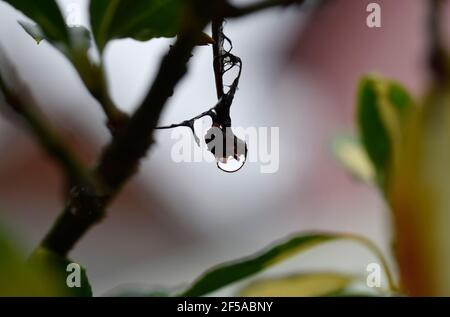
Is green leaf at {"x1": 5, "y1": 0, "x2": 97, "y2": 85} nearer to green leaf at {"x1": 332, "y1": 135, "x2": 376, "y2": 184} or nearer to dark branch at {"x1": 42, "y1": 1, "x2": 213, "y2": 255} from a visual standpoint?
dark branch at {"x1": 42, "y1": 1, "x2": 213, "y2": 255}

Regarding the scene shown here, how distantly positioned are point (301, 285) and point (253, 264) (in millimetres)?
85

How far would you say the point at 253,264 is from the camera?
1.56ft

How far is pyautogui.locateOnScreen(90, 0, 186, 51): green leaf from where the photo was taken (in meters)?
0.39

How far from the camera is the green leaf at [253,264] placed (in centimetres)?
45

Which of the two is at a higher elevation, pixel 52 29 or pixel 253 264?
pixel 52 29

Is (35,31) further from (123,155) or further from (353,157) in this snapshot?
(353,157)

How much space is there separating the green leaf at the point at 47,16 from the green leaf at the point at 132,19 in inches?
0.8

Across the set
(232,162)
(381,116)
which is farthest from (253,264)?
(381,116)

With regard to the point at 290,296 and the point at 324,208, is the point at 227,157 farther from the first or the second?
the point at 324,208

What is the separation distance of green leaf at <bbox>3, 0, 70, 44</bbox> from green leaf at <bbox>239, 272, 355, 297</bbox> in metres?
0.24

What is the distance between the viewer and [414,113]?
21.6 inches

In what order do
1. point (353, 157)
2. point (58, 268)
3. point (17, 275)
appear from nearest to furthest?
point (17, 275) → point (58, 268) → point (353, 157)

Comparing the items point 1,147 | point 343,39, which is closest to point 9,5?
point 1,147
